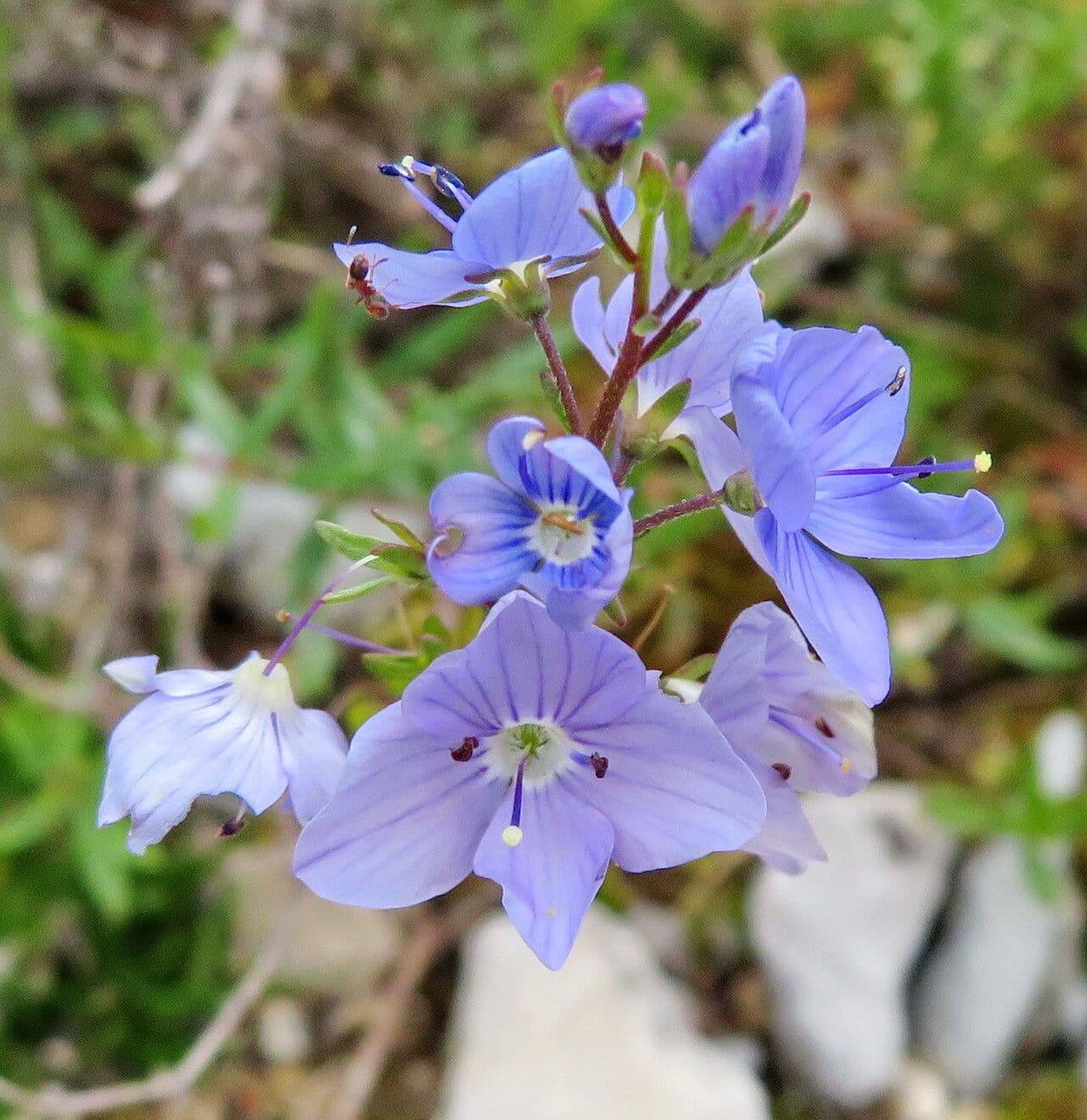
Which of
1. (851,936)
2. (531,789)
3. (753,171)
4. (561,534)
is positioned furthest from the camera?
(851,936)

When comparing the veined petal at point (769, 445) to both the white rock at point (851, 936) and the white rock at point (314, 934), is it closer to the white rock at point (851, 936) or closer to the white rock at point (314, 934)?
the white rock at point (851, 936)

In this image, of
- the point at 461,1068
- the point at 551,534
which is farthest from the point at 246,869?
the point at 551,534

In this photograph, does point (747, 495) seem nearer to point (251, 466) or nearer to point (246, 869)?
point (251, 466)

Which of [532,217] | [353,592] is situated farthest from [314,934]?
[532,217]

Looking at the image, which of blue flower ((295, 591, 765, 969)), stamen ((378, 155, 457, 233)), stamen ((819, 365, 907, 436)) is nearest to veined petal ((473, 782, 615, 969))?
blue flower ((295, 591, 765, 969))

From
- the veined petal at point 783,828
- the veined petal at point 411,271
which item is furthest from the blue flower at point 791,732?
the veined petal at point 411,271

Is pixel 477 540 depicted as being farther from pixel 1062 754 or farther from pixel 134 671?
pixel 1062 754
